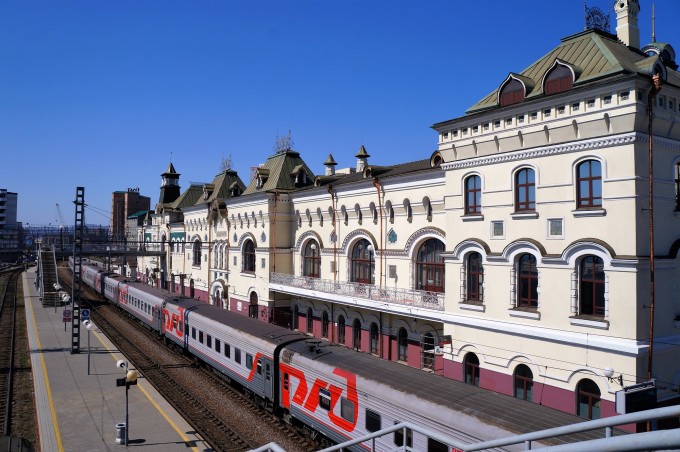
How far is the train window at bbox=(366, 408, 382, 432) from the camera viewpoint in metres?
11.9

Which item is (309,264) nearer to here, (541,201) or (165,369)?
(165,369)

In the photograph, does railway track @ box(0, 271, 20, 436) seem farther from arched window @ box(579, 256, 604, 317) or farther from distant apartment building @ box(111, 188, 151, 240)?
distant apartment building @ box(111, 188, 151, 240)

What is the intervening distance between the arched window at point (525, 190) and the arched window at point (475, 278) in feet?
7.75

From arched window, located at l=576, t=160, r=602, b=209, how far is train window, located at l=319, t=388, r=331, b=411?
8794 mm

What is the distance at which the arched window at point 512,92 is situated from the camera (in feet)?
53.3

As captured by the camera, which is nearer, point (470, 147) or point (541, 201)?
point (541, 201)

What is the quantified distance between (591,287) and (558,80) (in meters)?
6.07

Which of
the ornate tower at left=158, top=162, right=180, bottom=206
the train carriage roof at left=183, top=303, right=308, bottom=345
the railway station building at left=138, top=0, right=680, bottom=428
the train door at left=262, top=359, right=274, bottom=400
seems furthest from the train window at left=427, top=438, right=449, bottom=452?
the ornate tower at left=158, top=162, right=180, bottom=206

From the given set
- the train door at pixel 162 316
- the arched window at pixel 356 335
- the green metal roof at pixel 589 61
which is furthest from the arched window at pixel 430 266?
the train door at pixel 162 316

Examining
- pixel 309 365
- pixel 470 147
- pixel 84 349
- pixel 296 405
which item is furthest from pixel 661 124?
pixel 84 349

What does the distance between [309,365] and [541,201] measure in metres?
8.41

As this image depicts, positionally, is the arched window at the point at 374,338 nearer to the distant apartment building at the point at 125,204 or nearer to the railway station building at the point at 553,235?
the railway station building at the point at 553,235

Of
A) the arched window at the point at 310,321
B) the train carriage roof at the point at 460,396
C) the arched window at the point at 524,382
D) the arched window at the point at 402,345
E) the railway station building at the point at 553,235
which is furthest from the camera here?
the arched window at the point at 310,321

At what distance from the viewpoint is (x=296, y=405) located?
50.5ft
